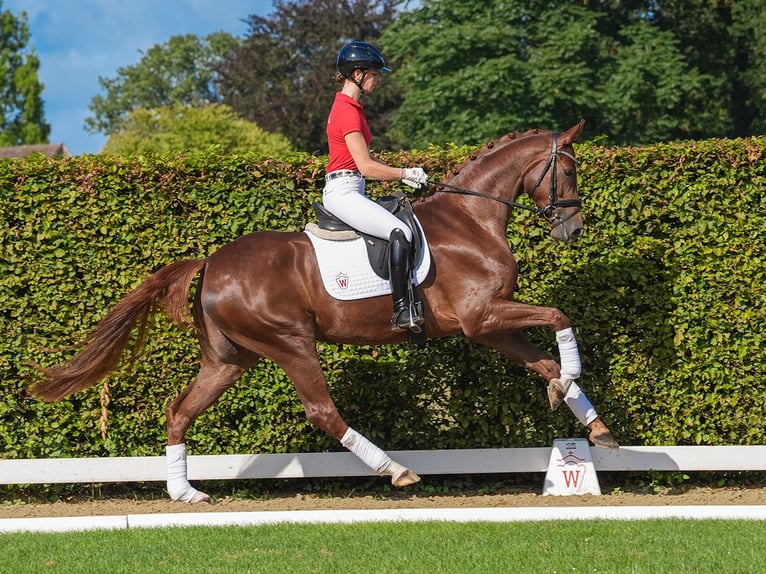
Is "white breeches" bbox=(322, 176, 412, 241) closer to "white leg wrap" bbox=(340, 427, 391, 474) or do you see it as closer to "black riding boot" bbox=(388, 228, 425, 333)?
"black riding boot" bbox=(388, 228, 425, 333)

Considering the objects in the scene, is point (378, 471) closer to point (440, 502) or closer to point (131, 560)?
point (440, 502)

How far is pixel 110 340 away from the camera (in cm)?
736

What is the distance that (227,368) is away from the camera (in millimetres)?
7426

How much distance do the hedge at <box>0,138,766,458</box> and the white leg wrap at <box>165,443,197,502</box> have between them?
1020 millimetres

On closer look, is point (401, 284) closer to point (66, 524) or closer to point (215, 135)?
point (66, 524)

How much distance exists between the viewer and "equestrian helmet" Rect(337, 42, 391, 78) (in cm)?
702

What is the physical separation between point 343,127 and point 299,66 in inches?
1594

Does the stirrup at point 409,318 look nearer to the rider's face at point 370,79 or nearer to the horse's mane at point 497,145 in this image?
the horse's mane at point 497,145

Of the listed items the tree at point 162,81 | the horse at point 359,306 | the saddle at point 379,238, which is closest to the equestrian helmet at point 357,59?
the saddle at point 379,238

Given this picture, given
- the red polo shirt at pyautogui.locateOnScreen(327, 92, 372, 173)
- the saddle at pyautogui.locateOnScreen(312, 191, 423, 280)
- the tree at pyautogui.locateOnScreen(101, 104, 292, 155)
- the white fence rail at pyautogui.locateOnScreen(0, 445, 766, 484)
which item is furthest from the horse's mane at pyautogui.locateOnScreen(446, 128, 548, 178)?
the tree at pyautogui.locateOnScreen(101, 104, 292, 155)

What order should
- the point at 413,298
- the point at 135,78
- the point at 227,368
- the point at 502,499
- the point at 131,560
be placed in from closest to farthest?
the point at 131,560 → the point at 413,298 → the point at 227,368 → the point at 502,499 → the point at 135,78

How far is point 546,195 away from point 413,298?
1.36 meters

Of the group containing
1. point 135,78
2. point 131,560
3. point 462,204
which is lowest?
point 131,560

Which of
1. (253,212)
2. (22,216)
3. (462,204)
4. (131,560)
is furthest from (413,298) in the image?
(22,216)
